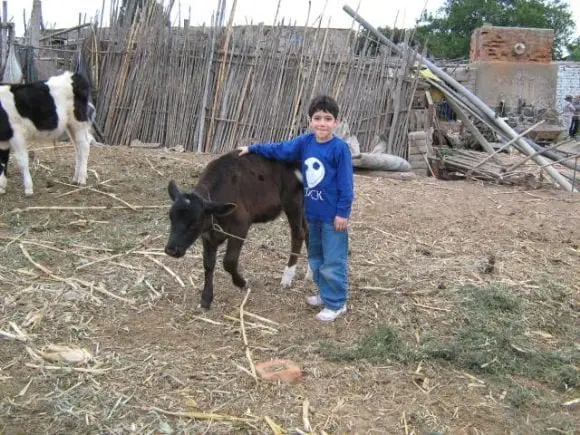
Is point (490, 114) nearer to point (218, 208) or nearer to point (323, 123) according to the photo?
point (323, 123)

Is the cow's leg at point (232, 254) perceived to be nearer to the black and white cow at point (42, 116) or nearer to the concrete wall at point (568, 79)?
the black and white cow at point (42, 116)

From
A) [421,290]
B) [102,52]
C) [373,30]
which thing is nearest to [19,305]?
[421,290]

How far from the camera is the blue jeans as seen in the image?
472cm

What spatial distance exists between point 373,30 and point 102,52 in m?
5.59

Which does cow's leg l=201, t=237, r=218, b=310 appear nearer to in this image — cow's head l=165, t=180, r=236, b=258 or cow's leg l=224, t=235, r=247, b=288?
cow's leg l=224, t=235, r=247, b=288

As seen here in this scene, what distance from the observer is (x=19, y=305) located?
4785mm

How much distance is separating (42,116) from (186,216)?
4380 mm

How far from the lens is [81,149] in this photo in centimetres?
832

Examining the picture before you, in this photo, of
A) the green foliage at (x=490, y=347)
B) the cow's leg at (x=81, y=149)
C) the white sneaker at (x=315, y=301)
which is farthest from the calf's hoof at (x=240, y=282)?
the cow's leg at (x=81, y=149)

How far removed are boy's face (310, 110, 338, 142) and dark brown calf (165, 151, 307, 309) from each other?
70 cm

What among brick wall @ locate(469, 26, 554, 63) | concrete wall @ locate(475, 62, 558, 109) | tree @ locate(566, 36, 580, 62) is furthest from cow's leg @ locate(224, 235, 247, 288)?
tree @ locate(566, 36, 580, 62)

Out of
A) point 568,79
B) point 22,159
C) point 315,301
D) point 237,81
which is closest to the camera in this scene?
point 315,301

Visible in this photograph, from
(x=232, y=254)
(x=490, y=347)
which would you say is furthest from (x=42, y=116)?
(x=490, y=347)

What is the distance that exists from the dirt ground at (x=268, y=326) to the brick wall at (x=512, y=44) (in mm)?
16832
